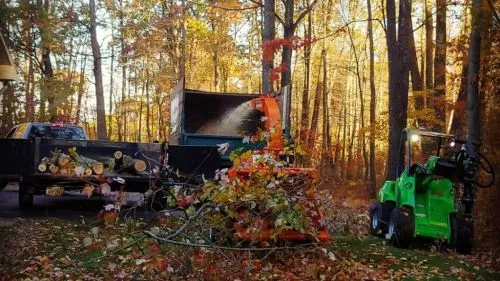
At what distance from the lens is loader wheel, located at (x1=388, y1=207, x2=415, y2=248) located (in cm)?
860

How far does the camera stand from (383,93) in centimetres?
4038

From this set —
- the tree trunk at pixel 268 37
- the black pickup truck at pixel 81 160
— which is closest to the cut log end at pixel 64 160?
the black pickup truck at pixel 81 160

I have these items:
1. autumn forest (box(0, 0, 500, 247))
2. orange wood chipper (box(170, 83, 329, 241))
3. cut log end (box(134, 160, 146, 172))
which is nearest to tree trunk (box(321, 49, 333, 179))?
autumn forest (box(0, 0, 500, 247))

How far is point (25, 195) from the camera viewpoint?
10383 millimetres

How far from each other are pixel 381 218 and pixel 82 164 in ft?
17.8

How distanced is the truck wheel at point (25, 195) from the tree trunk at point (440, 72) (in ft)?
41.4

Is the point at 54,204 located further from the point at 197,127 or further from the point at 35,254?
the point at 35,254

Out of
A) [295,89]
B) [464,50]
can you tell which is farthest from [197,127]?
[295,89]

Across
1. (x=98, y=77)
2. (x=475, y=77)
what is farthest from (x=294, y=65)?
(x=475, y=77)

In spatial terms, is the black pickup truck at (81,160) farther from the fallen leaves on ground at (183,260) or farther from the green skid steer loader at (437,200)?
the green skid steer loader at (437,200)

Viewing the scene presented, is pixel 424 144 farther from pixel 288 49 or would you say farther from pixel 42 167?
pixel 42 167

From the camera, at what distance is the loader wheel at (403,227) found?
28.2 feet

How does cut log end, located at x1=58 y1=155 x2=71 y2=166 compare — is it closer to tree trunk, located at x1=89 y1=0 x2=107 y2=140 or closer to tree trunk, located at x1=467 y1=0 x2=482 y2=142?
tree trunk, located at x1=467 y1=0 x2=482 y2=142

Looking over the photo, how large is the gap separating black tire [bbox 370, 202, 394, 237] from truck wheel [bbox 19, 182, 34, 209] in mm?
6654
